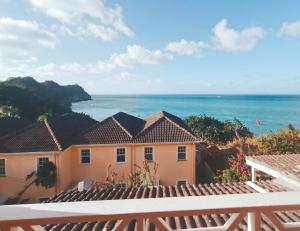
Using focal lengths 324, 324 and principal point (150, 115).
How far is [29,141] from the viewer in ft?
71.5

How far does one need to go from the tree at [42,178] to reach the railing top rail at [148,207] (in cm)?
1991

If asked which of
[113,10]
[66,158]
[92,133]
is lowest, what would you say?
[66,158]

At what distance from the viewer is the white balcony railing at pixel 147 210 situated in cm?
162

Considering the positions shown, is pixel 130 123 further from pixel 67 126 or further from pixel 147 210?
pixel 147 210

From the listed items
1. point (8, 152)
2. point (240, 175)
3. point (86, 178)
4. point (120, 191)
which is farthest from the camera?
point (86, 178)

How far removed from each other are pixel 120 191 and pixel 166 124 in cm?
→ 1443

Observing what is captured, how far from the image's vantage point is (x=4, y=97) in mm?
65125

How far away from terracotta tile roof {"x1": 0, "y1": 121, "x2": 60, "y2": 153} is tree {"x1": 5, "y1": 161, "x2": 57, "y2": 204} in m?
1.20

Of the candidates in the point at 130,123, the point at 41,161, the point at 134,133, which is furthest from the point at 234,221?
the point at 130,123

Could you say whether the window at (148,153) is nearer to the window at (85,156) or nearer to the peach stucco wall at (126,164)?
the peach stucco wall at (126,164)

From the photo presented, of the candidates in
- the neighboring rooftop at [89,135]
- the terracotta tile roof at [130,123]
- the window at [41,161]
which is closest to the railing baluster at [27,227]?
the neighboring rooftop at [89,135]

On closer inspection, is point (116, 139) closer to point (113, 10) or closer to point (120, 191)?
point (113, 10)

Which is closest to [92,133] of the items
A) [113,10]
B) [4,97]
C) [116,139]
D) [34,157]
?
[116,139]

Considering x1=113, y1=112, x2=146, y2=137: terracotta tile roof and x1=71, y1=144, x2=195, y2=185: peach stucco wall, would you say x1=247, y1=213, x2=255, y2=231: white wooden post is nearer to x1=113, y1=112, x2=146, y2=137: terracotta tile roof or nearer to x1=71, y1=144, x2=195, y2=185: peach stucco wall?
x1=71, y1=144, x2=195, y2=185: peach stucco wall
